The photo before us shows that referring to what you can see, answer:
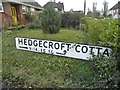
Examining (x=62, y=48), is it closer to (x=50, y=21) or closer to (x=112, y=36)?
(x=112, y=36)

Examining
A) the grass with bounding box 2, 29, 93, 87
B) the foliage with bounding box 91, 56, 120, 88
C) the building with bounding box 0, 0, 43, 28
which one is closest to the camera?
the foliage with bounding box 91, 56, 120, 88

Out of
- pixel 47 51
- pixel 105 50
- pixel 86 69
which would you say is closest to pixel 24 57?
pixel 47 51

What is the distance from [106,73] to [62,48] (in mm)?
1816

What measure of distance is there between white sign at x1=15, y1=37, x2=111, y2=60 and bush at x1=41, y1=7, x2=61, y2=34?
6.23m

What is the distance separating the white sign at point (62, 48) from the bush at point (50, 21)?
6.23 metres

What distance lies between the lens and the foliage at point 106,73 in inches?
188

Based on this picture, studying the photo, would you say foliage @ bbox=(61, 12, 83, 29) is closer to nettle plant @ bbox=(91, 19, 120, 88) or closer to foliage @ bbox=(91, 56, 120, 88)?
nettle plant @ bbox=(91, 19, 120, 88)

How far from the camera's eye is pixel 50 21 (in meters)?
13.6

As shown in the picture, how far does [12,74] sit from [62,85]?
5.32ft

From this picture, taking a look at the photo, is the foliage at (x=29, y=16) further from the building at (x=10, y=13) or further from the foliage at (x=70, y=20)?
the foliage at (x=70, y=20)

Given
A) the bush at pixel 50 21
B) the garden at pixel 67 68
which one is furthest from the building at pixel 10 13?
the garden at pixel 67 68

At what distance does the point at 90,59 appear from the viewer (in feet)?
18.7

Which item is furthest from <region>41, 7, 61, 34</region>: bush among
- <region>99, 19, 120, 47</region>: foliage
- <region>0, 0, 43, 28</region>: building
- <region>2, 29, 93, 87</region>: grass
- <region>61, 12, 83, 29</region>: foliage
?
A: <region>61, 12, 83, 29</region>: foliage

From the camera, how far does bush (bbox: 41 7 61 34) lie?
44.5 ft
